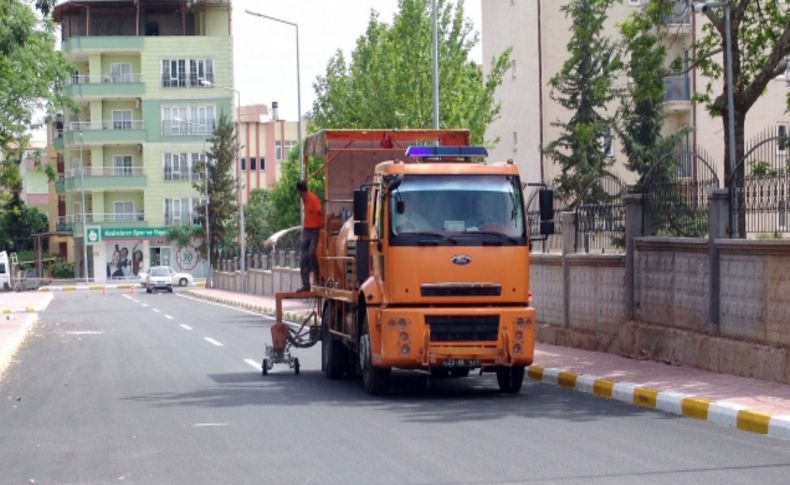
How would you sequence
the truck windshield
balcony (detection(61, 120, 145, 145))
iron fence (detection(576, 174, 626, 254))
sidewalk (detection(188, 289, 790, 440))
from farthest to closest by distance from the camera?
balcony (detection(61, 120, 145, 145)), iron fence (detection(576, 174, 626, 254)), the truck windshield, sidewalk (detection(188, 289, 790, 440))

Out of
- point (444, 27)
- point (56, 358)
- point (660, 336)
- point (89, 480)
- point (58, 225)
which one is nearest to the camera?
point (89, 480)

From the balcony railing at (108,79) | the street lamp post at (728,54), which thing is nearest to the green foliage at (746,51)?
the street lamp post at (728,54)

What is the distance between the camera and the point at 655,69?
21422 mm

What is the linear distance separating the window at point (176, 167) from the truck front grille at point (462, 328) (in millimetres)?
84749

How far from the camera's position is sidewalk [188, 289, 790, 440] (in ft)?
43.9

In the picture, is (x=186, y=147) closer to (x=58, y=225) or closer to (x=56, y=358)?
(x=58, y=225)

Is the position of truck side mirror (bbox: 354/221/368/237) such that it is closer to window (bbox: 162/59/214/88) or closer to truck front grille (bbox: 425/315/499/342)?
truck front grille (bbox: 425/315/499/342)

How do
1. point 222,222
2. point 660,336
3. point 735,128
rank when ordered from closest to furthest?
point 660,336 < point 735,128 < point 222,222

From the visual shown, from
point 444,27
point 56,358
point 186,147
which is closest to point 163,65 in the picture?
point 186,147

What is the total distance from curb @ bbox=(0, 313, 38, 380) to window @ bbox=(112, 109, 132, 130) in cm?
6118

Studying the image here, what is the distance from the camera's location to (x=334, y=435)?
519 inches

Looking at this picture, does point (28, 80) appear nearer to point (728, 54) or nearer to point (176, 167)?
point (728, 54)

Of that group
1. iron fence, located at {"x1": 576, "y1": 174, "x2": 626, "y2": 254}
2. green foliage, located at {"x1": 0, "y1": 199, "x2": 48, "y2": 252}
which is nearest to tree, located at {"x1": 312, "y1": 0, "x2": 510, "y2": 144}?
Result: iron fence, located at {"x1": 576, "y1": 174, "x2": 626, "y2": 254}

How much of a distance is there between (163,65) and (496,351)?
8436 centimetres
